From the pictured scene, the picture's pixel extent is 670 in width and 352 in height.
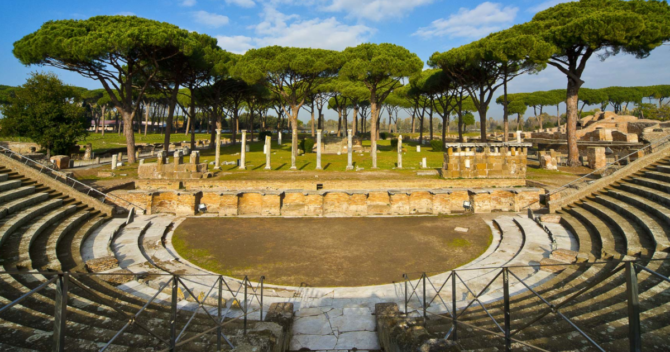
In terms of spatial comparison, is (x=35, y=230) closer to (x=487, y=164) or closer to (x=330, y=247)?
(x=330, y=247)

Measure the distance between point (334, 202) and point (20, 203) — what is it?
34.4 feet

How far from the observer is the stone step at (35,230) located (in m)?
7.40

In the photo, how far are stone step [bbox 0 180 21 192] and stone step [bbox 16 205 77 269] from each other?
5.13 ft

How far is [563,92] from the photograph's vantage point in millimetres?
61531

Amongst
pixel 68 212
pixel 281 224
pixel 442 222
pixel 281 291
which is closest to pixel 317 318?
pixel 281 291

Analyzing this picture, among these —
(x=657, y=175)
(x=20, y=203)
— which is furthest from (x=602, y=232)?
(x=20, y=203)

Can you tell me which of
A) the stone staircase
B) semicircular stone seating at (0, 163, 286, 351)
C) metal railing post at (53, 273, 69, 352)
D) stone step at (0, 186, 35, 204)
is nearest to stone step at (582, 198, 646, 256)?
the stone staircase

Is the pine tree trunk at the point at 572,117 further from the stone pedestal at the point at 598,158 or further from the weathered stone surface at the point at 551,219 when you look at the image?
the weathered stone surface at the point at 551,219

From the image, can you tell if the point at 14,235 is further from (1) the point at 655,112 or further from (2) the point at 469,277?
(1) the point at 655,112

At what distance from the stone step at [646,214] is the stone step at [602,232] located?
54 centimetres

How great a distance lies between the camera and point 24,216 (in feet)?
32.0

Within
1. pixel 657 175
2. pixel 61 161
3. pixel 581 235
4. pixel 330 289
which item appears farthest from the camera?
pixel 61 161

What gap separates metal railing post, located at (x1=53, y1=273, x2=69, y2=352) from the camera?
9.29 feet

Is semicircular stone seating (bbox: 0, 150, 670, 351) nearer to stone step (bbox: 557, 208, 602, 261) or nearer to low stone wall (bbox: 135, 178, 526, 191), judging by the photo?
stone step (bbox: 557, 208, 602, 261)
